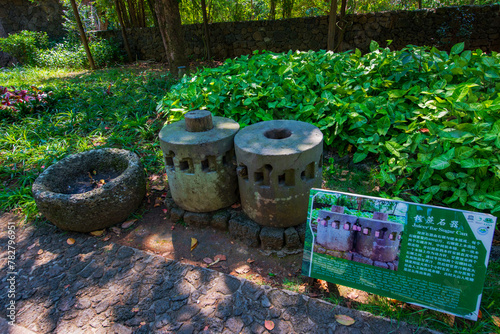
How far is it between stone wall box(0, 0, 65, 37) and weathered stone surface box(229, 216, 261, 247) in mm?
14480

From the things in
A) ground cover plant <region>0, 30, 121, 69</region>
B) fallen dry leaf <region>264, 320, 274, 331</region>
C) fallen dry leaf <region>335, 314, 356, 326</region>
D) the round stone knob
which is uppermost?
ground cover plant <region>0, 30, 121, 69</region>

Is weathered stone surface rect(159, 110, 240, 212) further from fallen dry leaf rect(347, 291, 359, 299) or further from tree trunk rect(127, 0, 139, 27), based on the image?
tree trunk rect(127, 0, 139, 27)

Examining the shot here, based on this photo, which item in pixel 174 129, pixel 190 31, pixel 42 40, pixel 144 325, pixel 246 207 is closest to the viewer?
pixel 144 325

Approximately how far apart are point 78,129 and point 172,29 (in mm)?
2924

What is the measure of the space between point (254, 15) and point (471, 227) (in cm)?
1325

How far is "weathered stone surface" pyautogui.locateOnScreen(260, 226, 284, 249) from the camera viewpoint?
274cm

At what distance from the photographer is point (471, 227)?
175 cm

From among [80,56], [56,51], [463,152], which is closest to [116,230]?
[463,152]

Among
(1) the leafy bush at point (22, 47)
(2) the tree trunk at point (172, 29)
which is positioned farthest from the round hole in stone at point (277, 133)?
(1) the leafy bush at point (22, 47)

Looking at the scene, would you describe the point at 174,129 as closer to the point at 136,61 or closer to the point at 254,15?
the point at 136,61

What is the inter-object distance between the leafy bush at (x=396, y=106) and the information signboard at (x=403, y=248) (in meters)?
0.90

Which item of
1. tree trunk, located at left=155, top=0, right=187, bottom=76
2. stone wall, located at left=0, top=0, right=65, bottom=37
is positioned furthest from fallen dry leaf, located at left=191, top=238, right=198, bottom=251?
stone wall, located at left=0, top=0, right=65, bottom=37

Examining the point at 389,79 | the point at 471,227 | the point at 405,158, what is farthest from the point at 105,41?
the point at 471,227

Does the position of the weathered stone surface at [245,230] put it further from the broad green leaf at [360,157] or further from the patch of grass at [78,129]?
the patch of grass at [78,129]
